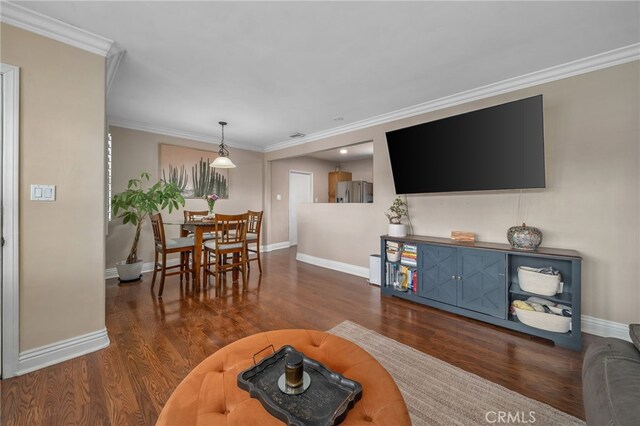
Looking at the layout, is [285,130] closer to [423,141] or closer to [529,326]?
[423,141]

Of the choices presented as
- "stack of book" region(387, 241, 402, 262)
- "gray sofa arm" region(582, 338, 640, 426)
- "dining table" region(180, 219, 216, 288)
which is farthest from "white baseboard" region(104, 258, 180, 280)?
"gray sofa arm" region(582, 338, 640, 426)

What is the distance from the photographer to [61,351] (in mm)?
1797

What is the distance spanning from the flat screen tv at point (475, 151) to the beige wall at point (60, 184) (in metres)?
2.92

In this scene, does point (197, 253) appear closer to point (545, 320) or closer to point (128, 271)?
point (128, 271)

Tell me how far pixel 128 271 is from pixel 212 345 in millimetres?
2345

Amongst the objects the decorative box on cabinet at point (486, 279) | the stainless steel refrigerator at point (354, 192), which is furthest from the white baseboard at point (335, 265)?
the stainless steel refrigerator at point (354, 192)

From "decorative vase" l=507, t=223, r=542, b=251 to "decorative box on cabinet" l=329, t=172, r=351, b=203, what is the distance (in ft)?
15.5

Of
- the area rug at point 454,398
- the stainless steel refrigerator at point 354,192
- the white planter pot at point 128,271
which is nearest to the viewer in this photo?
the area rug at point 454,398

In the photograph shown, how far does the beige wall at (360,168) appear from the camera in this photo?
6.65 m

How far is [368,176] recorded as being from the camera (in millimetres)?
6699

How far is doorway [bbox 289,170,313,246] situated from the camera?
251 inches

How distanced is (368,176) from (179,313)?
5.33 meters

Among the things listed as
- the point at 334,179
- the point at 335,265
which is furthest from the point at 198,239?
the point at 334,179

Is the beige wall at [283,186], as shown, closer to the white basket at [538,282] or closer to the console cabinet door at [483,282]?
the console cabinet door at [483,282]
